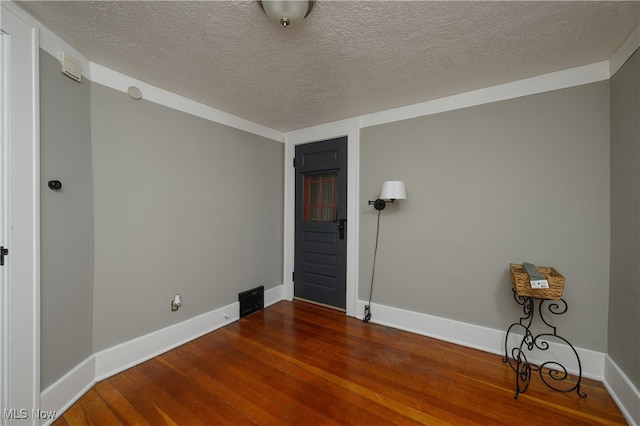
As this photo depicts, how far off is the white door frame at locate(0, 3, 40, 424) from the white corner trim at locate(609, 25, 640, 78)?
3.55m

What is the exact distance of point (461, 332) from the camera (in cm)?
240

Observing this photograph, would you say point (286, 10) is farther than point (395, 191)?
No

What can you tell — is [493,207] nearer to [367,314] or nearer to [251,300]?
[367,314]

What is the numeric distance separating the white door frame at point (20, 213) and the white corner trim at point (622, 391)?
3.49m

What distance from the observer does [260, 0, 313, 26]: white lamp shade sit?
4.15 feet

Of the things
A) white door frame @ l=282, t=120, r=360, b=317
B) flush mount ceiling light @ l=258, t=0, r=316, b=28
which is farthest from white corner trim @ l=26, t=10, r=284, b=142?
flush mount ceiling light @ l=258, t=0, r=316, b=28

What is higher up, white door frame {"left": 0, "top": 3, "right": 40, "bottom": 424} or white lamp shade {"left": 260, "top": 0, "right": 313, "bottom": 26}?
white lamp shade {"left": 260, "top": 0, "right": 313, "bottom": 26}

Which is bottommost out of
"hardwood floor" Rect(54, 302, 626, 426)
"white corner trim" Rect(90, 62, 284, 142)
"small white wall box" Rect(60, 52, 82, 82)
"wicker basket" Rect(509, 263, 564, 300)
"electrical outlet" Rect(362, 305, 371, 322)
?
"hardwood floor" Rect(54, 302, 626, 426)

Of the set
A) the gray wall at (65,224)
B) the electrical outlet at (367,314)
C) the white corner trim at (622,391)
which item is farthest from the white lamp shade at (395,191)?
the gray wall at (65,224)

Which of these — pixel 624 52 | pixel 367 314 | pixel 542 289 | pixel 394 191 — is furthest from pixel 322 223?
pixel 624 52

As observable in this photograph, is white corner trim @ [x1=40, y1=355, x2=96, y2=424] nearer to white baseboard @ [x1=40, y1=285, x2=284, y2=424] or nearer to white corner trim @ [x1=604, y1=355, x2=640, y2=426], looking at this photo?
white baseboard @ [x1=40, y1=285, x2=284, y2=424]

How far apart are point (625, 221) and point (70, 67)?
12.6ft

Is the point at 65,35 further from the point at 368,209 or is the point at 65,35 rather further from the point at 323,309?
the point at 323,309


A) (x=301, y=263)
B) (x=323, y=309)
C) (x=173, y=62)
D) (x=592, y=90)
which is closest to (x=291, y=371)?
(x=323, y=309)
